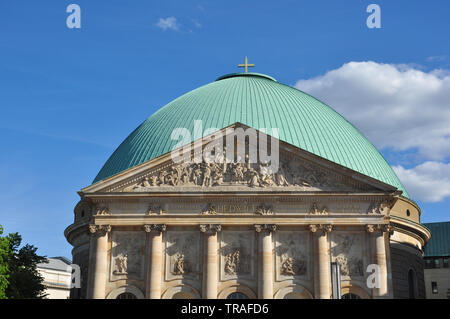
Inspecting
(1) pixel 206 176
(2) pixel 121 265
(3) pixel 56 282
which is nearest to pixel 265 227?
(1) pixel 206 176

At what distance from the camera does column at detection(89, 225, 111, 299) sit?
37.9 meters

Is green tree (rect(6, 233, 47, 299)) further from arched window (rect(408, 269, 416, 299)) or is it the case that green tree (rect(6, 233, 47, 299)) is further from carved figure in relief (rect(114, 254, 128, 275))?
arched window (rect(408, 269, 416, 299))

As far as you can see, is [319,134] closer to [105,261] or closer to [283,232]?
[283,232]

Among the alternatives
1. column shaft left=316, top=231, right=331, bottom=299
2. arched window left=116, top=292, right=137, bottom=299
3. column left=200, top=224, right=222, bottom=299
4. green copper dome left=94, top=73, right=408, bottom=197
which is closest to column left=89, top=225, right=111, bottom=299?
arched window left=116, top=292, right=137, bottom=299

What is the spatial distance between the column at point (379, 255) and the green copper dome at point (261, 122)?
7.28m

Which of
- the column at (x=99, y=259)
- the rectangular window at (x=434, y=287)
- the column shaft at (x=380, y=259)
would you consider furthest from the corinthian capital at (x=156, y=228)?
the rectangular window at (x=434, y=287)

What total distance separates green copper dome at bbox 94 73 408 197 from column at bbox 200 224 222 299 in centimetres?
806

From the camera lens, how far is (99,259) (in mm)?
38188

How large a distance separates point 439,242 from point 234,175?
1181 inches

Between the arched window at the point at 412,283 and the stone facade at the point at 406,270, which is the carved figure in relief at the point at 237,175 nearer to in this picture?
the stone facade at the point at 406,270

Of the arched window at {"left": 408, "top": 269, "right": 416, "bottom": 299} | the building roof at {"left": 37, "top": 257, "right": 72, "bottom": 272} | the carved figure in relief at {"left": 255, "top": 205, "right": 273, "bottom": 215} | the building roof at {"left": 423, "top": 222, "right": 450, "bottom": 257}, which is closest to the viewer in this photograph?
the carved figure in relief at {"left": 255, "top": 205, "right": 273, "bottom": 215}

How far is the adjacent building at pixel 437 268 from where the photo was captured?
59250mm

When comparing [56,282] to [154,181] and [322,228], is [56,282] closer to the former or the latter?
[154,181]

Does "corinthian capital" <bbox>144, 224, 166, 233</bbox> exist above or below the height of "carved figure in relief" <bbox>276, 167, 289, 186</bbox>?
below
